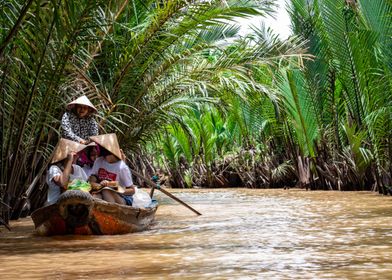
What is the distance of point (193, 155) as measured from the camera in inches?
823

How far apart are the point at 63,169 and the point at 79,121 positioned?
842 millimetres

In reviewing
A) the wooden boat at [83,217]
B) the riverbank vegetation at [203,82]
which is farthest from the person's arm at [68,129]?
the wooden boat at [83,217]

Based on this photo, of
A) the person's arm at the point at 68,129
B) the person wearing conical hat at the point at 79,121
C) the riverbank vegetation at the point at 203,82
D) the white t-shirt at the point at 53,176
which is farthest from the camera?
the person wearing conical hat at the point at 79,121

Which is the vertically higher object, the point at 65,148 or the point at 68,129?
the point at 68,129

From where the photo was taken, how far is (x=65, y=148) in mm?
7074

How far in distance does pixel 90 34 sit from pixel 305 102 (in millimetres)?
8129

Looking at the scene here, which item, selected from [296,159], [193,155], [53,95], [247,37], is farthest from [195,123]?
[53,95]

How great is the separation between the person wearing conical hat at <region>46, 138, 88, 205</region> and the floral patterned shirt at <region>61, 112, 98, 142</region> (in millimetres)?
503

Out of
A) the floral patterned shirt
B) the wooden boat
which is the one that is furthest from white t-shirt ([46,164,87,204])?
the floral patterned shirt

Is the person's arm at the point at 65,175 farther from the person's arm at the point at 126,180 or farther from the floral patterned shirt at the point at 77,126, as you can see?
the floral patterned shirt at the point at 77,126

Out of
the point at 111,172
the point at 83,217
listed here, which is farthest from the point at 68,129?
the point at 83,217

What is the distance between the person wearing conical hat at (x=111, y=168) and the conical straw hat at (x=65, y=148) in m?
0.17

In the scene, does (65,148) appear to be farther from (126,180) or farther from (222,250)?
(222,250)

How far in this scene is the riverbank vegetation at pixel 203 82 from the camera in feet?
23.5
